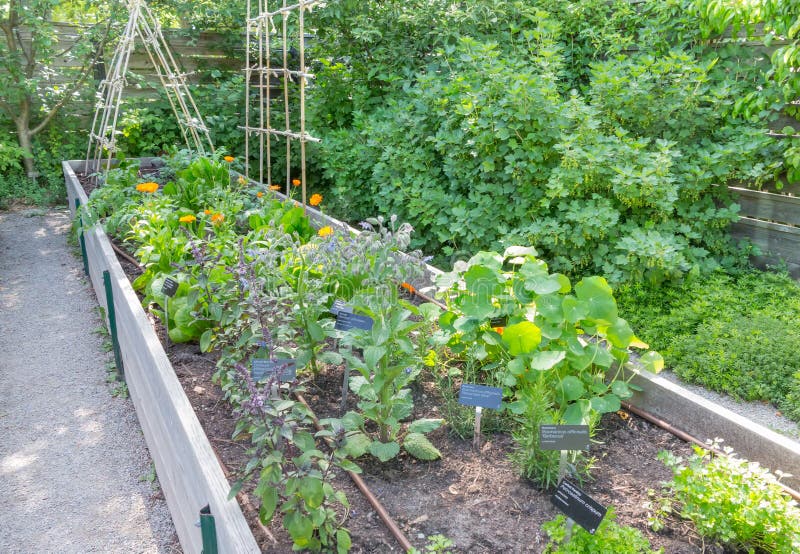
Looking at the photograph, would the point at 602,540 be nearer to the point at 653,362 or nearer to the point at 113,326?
the point at 653,362

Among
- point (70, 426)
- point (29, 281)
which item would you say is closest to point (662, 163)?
point (70, 426)

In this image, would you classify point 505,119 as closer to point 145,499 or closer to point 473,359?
point 473,359

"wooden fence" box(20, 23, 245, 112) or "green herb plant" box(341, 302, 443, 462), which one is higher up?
"wooden fence" box(20, 23, 245, 112)

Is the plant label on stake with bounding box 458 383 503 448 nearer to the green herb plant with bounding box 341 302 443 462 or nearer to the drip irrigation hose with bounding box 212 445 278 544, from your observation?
the green herb plant with bounding box 341 302 443 462

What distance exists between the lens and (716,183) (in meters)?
3.99

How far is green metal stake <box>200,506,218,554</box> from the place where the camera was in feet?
5.57

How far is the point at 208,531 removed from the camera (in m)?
1.72

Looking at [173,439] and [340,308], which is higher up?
[340,308]

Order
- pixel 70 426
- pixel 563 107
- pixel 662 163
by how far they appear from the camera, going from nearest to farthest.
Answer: pixel 70 426
pixel 662 163
pixel 563 107

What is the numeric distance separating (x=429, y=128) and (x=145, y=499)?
11.2 feet

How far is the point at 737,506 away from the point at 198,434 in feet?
5.32

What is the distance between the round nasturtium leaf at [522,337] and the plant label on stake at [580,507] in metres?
0.65

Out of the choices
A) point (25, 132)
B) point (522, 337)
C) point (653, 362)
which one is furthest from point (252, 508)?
point (25, 132)

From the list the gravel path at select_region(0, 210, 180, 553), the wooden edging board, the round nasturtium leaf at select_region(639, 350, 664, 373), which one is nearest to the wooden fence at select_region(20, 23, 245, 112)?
the gravel path at select_region(0, 210, 180, 553)
